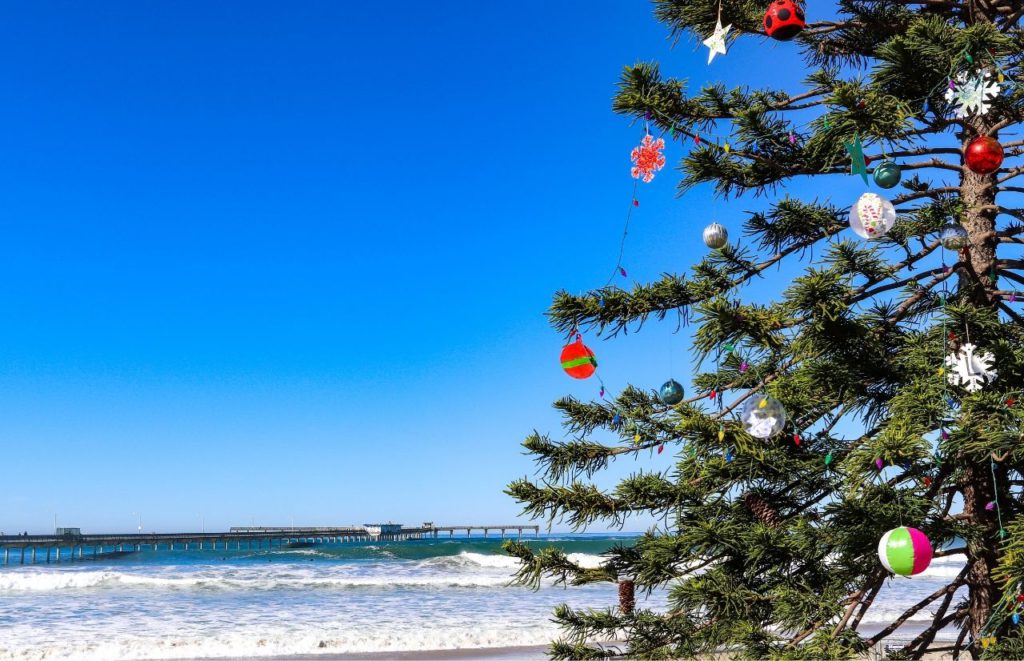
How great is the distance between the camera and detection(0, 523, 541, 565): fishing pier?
170 ft

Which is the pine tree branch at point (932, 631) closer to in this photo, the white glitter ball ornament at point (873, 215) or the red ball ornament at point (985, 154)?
the white glitter ball ornament at point (873, 215)

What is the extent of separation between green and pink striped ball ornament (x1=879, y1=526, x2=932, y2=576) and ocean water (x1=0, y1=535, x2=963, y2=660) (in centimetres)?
377

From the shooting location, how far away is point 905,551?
2.52 meters

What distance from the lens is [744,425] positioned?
Answer: 320cm

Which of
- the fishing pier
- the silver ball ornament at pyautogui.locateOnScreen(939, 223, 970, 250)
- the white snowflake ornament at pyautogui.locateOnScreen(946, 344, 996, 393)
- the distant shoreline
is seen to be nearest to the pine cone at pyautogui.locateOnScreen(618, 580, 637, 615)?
the white snowflake ornament at pyautogui.locateOnScreen(946, 344, 996, 393)

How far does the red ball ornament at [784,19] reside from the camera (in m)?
3.39

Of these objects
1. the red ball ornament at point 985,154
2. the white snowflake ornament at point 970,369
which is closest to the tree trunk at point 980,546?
the white snowflake ornament at point 970,369

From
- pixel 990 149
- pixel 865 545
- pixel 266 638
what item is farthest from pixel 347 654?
pixel 990 149

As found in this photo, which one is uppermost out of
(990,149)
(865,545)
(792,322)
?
(990,149)

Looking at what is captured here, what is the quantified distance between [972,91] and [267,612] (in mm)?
18757

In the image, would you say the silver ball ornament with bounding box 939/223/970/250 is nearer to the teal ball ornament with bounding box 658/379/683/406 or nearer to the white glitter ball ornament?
the white glitter ball ornament

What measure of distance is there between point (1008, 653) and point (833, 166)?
2.17 meters

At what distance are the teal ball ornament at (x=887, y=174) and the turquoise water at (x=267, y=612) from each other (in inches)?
220

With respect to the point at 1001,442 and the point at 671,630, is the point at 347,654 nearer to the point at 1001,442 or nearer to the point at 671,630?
the point at 671,630
